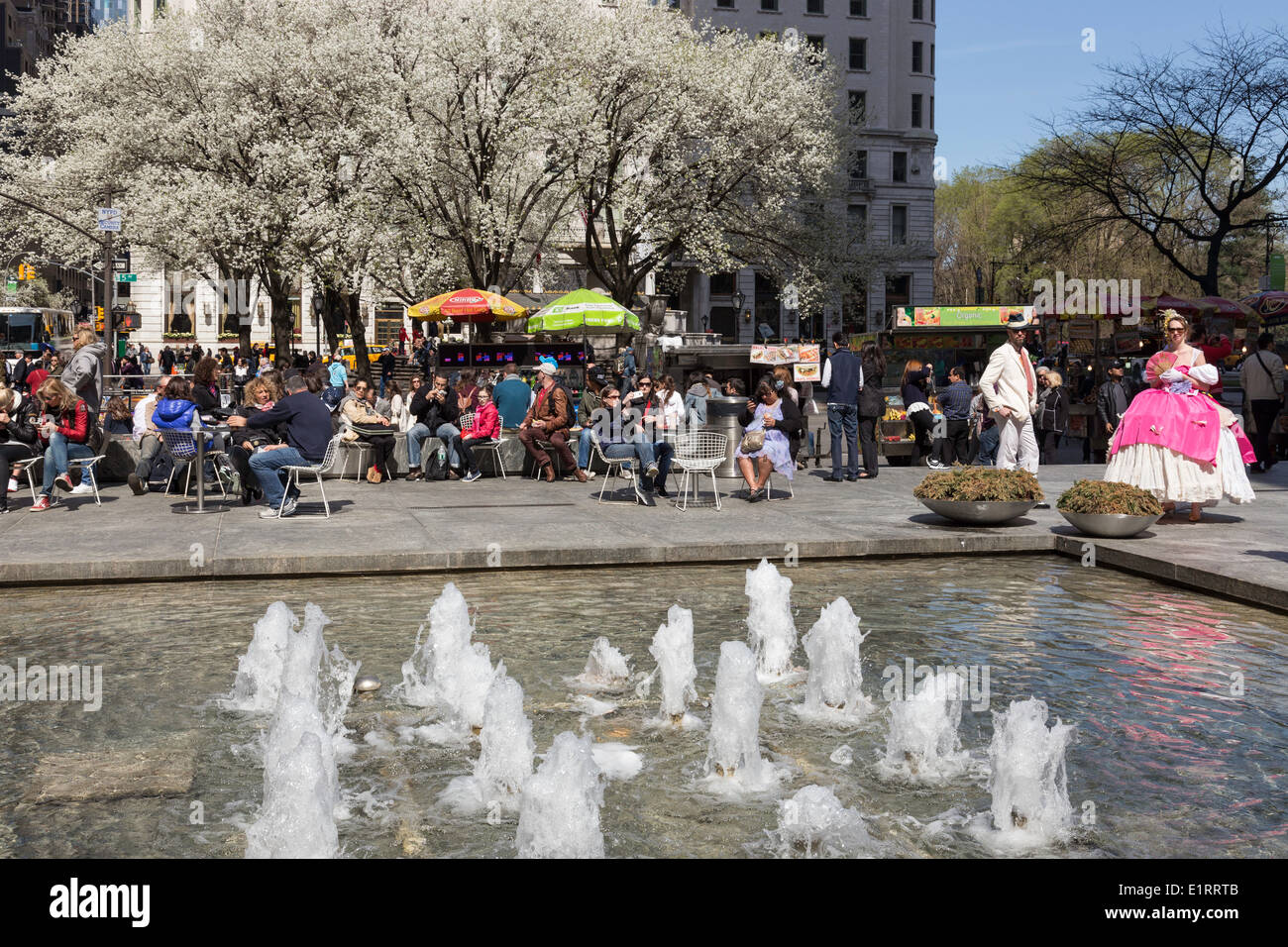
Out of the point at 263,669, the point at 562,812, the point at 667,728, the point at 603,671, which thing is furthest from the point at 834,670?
the point at 263,669

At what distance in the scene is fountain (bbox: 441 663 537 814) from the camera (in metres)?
5.55

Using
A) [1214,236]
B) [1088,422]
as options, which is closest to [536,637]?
[1088,422]

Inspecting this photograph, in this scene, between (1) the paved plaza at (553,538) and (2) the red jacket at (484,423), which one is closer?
(1) the paved plaza at (553,538)

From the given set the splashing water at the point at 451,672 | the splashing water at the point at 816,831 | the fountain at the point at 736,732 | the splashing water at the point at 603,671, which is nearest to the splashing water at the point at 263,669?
the splashing water at the point at 451,672

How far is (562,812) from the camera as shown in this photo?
15.8ft

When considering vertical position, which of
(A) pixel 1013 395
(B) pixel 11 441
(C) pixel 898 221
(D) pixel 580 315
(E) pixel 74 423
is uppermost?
(C) pixel 898 221

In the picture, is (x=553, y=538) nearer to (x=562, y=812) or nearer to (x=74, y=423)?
(x=74, y=423)

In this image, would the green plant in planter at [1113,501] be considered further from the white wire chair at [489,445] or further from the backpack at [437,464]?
the backpack at [437,464]

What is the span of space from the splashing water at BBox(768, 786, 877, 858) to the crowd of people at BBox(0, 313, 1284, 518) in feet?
30.5

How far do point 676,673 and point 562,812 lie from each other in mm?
2278

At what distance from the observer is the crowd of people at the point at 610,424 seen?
13.3 m

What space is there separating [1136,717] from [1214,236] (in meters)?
36.6

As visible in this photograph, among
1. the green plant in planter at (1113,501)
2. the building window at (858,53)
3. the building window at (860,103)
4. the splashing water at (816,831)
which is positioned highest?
the building window at (858,53)
